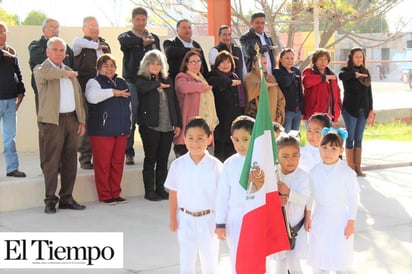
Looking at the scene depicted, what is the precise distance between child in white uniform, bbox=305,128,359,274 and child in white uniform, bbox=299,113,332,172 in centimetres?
88

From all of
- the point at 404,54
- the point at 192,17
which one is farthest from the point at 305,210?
the point at 404,54

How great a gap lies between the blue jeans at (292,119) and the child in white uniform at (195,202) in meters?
4.64

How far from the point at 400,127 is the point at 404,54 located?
1050 inches

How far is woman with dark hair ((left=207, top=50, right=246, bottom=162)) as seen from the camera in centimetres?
848

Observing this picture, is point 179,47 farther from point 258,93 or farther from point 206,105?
point 258,93

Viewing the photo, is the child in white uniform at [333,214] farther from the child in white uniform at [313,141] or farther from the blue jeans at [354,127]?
the blue jeans at [354,127]

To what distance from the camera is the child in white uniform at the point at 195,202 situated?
15.1 ft

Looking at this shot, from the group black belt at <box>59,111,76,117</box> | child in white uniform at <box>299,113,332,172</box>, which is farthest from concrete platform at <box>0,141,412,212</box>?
child in white uniform at <box>299,113,332,172</box>

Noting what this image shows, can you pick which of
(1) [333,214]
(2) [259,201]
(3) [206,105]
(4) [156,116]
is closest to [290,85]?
(3) [206,105]

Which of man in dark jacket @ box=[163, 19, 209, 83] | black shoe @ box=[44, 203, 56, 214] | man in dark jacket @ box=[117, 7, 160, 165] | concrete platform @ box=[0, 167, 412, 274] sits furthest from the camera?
man in dark jacket @ box=[163, 19, 209, 83]

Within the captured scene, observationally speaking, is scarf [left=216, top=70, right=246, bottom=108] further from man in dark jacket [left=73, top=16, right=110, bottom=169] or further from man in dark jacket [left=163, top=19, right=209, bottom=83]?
man in dark jacket [left=73, top=16, right=110, bottom=169]

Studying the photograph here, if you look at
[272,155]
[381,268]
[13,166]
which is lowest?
[381,268]

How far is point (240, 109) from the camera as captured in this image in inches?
345

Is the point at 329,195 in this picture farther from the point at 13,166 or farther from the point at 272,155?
the point at 13,166
